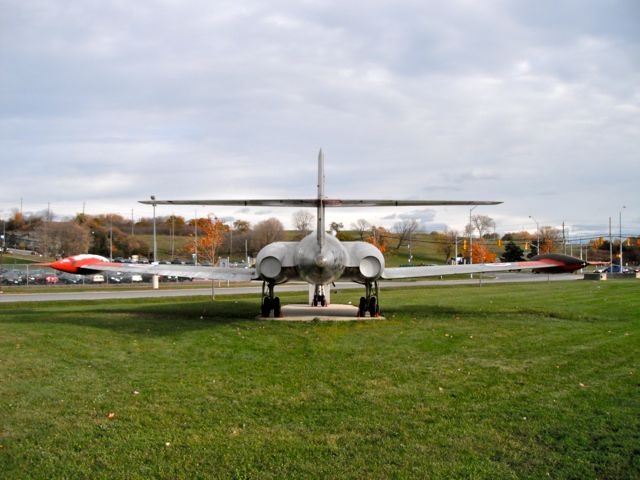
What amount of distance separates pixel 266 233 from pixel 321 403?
7102cm

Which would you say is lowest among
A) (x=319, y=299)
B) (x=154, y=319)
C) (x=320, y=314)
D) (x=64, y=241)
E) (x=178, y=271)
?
(x=320, y=314)

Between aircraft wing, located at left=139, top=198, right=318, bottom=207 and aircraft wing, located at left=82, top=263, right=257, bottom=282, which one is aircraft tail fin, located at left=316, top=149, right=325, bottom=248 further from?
aircraft wing, located at left=82, top=263, right=257, bottom=282

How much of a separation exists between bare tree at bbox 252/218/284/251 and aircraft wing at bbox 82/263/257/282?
56.3 m

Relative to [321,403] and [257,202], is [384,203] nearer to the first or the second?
[257,202]

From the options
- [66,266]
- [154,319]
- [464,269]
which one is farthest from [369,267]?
[66,266]

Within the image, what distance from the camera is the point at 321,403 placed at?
282 inches

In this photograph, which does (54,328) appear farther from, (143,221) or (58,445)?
(143,221)

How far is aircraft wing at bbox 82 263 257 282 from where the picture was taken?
1708 centimetres

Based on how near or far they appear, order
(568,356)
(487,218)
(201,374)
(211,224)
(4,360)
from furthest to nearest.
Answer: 1. (487,218)
2. (211,224)
3. (568,356)
4. (4,360)
5. (201,374)

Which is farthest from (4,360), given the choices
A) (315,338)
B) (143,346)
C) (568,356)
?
(568,356)

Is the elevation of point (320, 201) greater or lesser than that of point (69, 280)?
greater

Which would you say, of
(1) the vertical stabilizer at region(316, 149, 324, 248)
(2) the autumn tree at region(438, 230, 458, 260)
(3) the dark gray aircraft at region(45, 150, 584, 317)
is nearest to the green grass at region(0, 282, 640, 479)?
(3) the dark gray aircraft at region(45, 150, 584, 317)

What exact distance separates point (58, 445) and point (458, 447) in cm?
419

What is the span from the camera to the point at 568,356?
1004 centimetres
